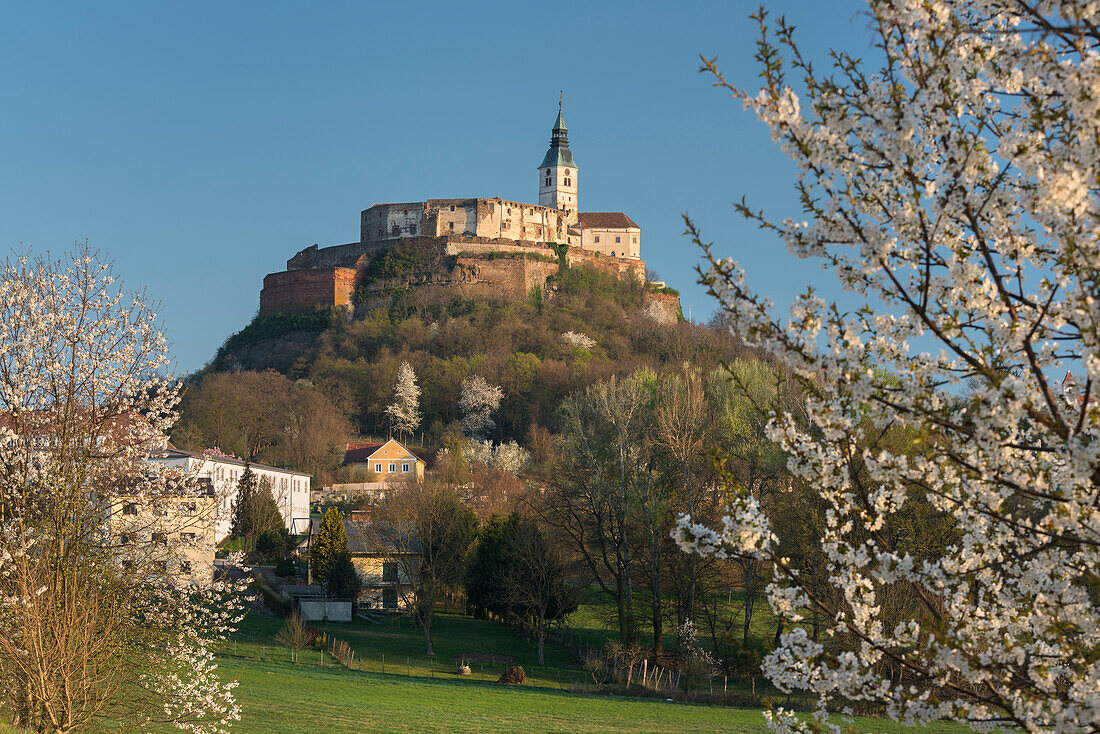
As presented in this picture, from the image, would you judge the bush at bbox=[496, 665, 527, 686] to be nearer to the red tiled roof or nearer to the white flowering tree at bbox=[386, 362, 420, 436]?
the red tiled roof

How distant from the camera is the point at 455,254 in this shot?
8800 centimetres

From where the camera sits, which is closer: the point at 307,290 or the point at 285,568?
the point at 285,568

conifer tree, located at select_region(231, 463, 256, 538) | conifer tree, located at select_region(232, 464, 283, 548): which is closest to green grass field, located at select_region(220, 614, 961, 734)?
conifer tree, located at select_region(231, 463, 256, 538)

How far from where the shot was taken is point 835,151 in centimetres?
371

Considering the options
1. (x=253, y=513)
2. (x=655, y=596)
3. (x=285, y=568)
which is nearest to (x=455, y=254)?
(x=253, y=513)

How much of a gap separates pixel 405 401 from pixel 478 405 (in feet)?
19.3

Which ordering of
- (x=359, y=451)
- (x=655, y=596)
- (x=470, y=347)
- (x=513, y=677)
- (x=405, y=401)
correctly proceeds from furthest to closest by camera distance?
(x=470, y=347) < (x=405, y=401) < (x=359, y=451) < (x=655, y=596) < (x=513, y=677)

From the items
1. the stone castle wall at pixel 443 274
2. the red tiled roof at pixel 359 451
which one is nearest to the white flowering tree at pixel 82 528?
the red tiled roof at pixel 359 451

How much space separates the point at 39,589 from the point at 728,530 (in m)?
7.37

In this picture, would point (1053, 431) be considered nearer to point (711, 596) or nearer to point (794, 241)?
point (794, 241)

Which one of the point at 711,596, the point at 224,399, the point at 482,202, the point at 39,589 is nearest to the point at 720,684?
the point at 711,596

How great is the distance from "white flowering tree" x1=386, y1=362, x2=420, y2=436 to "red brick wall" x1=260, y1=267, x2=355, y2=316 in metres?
15.6

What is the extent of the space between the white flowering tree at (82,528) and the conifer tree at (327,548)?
78.8 ft

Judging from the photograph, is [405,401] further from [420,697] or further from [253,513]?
[420,697]
